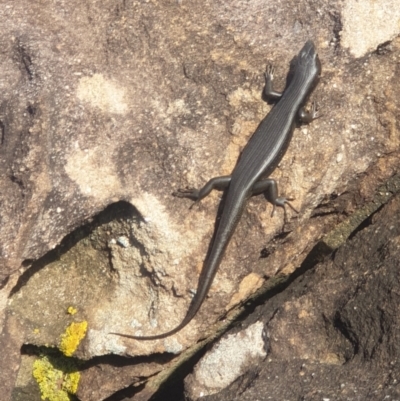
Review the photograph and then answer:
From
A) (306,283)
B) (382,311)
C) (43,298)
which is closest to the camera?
(382,311)

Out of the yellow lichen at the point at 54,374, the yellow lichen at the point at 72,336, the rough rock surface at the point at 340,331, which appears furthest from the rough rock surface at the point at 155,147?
the rough rock surface at the point at 340,331

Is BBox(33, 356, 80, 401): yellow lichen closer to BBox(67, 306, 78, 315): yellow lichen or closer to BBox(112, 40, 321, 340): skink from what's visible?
BBox(67, 306, 78, 315): yellow lichen

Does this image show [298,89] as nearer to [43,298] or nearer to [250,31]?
[250,31]

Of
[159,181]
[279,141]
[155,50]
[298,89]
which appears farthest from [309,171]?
[155,50]

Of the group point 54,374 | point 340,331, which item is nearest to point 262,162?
point 340,331

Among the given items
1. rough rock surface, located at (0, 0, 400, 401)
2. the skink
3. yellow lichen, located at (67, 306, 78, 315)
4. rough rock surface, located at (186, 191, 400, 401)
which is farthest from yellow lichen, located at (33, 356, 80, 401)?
rough rock surface, located at (186, 191, 400, 401)

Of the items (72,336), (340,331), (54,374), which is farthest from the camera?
(54,374)

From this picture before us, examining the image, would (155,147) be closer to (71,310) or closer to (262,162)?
(262,162)
